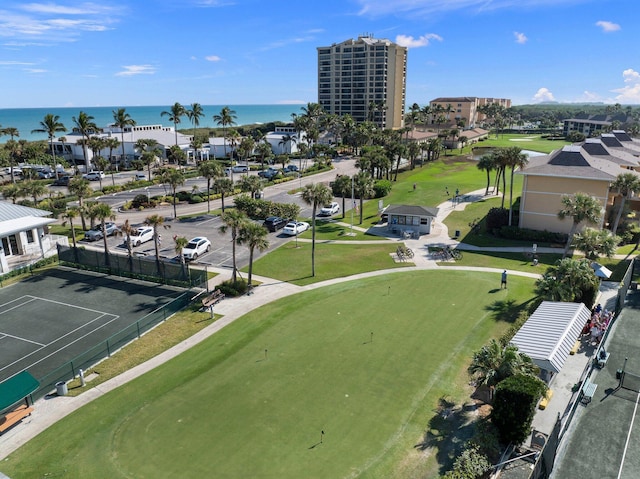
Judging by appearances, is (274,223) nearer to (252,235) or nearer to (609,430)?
(252,235)

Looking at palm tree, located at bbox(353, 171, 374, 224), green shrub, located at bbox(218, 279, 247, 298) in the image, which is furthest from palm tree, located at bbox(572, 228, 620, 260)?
palm tree, located at bbox(353, 171, 374, 224)

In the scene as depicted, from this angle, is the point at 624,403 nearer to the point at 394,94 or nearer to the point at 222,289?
the point at 222,289

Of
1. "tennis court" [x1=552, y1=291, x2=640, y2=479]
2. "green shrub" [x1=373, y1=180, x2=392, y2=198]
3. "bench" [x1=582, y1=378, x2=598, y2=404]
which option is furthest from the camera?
"green shrub" [x1=373, y1=180, x2=392, y2=198]

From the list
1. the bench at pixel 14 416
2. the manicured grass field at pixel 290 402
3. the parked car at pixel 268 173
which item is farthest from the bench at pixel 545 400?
the parked car at pixel 268 173

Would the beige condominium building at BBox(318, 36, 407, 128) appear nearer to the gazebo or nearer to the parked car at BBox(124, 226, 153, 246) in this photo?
the parked car at BBox(124, 226, 153, 246)

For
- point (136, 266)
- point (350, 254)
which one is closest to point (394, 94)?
point (350, 254)

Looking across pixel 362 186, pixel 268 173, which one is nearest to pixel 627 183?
pixel 362 186
